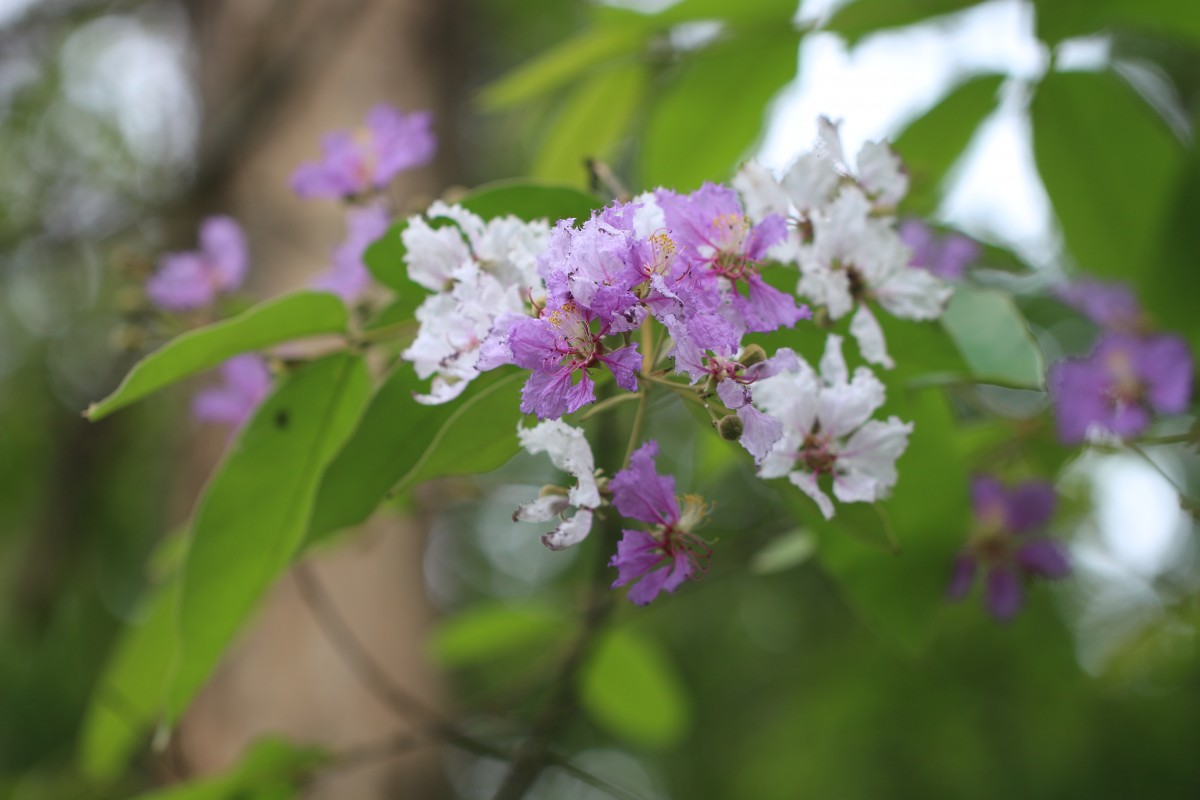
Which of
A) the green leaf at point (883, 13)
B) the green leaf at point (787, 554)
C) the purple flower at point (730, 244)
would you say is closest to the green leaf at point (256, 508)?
the purple flower at point (730, 244)

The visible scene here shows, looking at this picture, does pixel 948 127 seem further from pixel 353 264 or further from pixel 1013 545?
pixel 353 264

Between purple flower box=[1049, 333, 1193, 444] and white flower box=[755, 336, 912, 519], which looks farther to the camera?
purple flower box=[1049, 333, 1193, 444]

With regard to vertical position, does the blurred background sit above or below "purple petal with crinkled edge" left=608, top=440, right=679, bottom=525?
below

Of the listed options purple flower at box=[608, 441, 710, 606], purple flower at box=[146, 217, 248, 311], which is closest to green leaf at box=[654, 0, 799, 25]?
purple flower at box=[146, 217, 248, 311]

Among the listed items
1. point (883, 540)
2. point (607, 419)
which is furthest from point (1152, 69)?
point (883, 540)

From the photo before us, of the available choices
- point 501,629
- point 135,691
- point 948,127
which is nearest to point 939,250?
point 948,127

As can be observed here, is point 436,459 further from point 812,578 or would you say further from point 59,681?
point 812,578

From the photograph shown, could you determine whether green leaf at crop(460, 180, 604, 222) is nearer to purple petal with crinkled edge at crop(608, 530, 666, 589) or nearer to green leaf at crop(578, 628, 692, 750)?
purple petal with crinkled edge at crop(608, 530, 666, 589)
